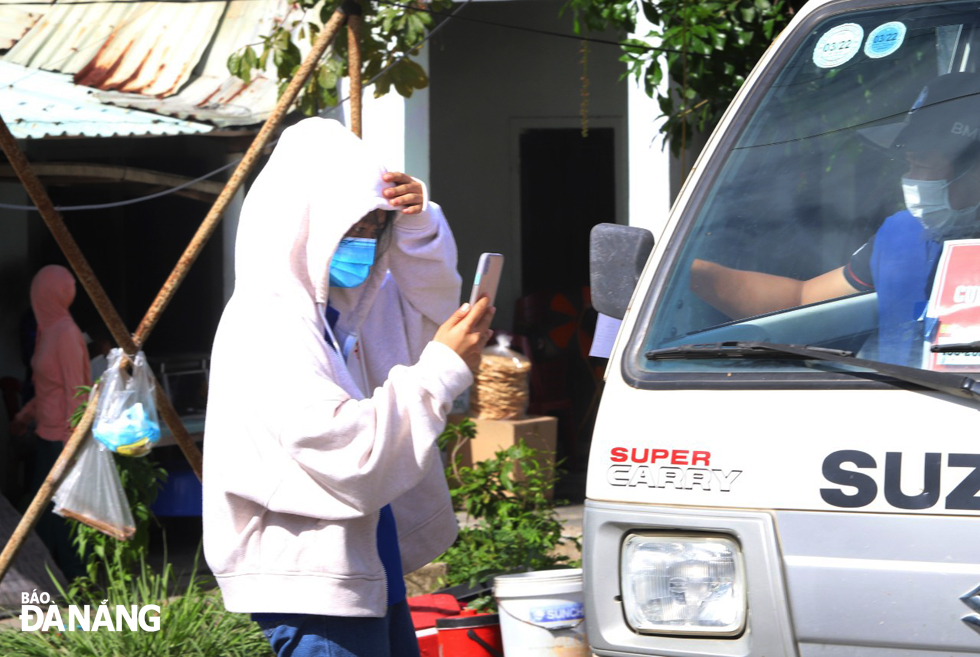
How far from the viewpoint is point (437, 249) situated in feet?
8.85

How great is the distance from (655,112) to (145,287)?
14.0 ft

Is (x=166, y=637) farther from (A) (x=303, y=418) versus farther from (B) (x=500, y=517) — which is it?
(A) (x=303, y=418)

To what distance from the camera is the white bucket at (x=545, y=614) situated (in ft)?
9.03

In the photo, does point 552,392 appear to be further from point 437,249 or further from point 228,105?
point 437,249

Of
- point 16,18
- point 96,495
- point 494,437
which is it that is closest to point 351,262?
point 96,495

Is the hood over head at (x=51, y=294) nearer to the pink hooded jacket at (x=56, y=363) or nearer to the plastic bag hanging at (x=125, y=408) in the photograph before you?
the pink hooded jacket at (x=56, y=363)

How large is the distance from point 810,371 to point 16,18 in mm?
7656

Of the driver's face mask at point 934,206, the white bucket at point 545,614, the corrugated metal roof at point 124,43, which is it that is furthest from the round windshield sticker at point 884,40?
the corrugated metal roof at point 124,43

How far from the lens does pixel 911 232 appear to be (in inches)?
82.8

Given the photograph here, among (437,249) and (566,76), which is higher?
(566,76)

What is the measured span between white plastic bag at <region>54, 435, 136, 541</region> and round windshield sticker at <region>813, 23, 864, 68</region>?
3.21 m

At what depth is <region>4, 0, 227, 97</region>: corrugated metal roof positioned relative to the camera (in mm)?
7227

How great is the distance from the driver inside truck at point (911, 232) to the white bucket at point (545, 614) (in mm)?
951

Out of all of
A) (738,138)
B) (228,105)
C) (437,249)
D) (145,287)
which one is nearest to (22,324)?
(145,287)
